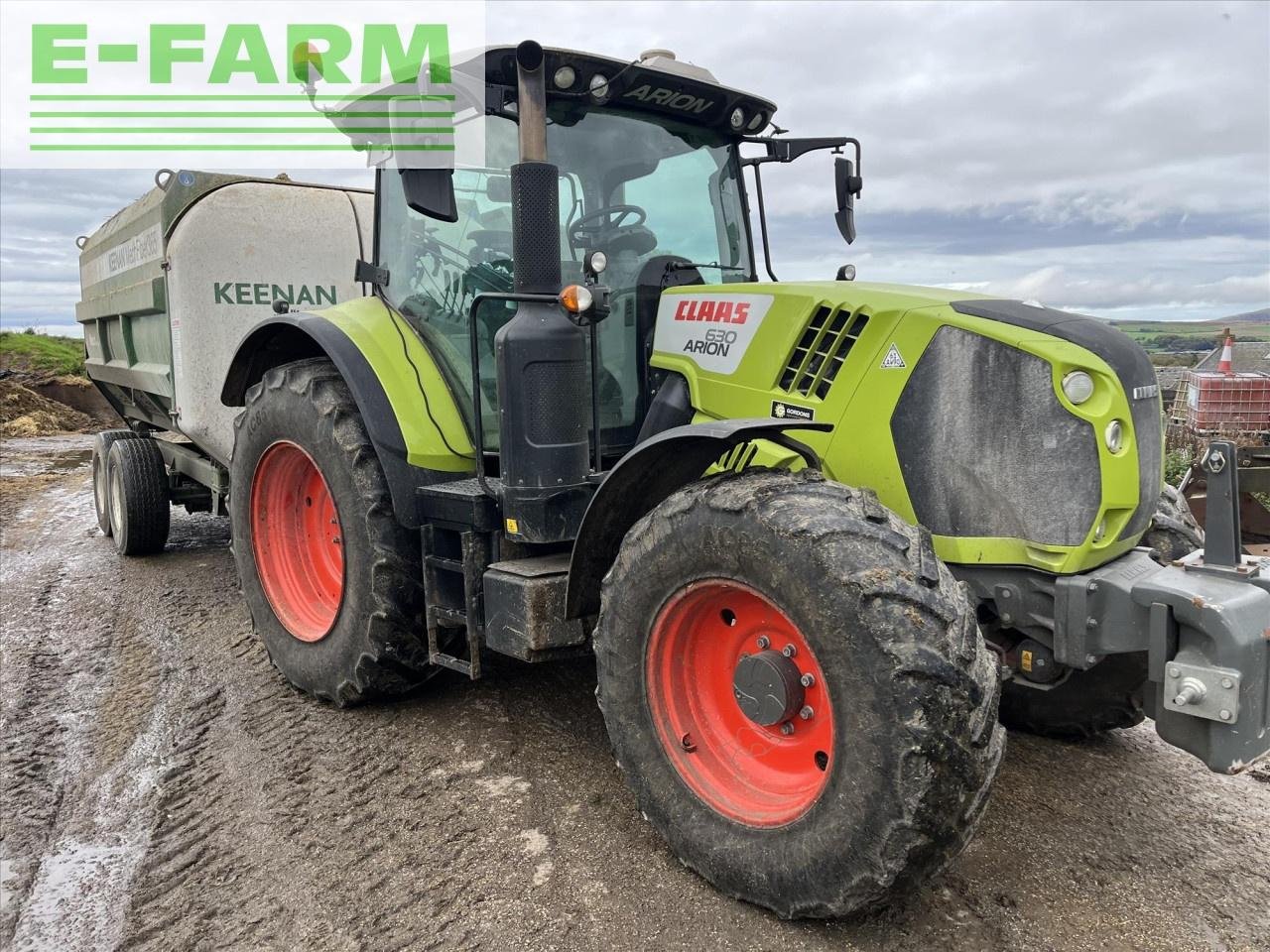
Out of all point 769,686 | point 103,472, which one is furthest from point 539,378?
point 103,472

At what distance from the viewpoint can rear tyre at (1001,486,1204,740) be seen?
3113mm

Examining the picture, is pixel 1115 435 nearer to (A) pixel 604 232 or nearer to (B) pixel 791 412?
(B) pixel 791 412

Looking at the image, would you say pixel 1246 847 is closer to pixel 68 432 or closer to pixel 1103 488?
pixel 1103 488

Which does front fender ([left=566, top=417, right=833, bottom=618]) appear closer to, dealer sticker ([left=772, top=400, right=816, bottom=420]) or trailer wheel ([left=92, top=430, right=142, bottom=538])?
dealer sticker ([left=772, top=400, right=816, bottom=420])

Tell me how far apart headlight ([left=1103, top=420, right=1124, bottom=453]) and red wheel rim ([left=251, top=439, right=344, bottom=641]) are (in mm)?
3179

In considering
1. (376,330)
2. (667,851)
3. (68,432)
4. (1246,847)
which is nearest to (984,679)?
(667,851)

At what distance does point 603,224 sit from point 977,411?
1.57 metres

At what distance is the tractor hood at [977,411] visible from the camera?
104 inches

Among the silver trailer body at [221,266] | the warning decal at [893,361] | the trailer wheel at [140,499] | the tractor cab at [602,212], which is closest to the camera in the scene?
the warning decal at [893,361]

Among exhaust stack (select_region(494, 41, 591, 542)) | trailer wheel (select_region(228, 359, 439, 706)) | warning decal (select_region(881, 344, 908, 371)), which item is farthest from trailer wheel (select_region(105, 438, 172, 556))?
warning decal (select_region(881, 344, 908, 371))

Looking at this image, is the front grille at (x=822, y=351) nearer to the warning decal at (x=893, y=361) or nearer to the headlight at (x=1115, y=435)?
the warning decal at (x=893, y=361)

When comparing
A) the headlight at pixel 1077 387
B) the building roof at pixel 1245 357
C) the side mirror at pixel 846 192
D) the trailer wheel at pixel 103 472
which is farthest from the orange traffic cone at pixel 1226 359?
the trailer wheel at pixel 103 472

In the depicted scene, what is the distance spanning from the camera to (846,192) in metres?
4.20

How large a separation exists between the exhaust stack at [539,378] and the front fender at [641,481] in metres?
0.23
